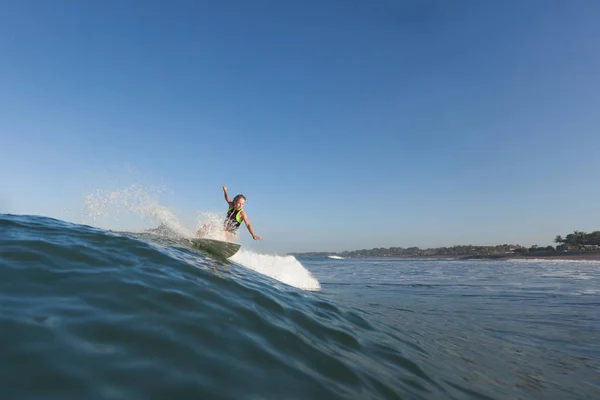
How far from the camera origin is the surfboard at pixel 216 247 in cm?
1011

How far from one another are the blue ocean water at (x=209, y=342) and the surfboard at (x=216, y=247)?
103 inches

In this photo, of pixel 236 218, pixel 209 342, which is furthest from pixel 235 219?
pixel 209 342

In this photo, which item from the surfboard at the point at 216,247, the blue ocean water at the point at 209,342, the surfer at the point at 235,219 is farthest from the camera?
the surfer at the point at 235,219

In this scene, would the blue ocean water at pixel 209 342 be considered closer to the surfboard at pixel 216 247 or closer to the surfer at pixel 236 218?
the surfboard at pixel 216 247

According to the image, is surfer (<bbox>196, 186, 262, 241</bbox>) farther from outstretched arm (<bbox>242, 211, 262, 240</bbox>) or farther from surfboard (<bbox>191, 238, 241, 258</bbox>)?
surfboard (<bbox>191, 238, 241, 258</bbox>)

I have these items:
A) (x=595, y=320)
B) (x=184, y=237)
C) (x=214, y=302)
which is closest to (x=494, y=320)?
(x=595, y=320)

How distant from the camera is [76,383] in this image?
94.7 inches

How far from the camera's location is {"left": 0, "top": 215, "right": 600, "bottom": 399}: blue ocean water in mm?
2686

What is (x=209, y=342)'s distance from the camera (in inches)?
140

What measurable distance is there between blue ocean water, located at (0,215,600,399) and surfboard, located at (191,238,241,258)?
2611 millimetres

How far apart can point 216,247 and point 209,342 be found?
705 centimetres

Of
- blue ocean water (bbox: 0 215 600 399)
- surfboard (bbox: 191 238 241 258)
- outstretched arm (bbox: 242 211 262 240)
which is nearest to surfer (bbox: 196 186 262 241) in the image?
outstretched arm (bbox: 242 211 262 240)

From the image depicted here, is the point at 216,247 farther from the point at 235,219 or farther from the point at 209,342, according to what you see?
the point at 209,342

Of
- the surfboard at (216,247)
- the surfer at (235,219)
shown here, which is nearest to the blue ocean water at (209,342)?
the surfboard at (216,247)
